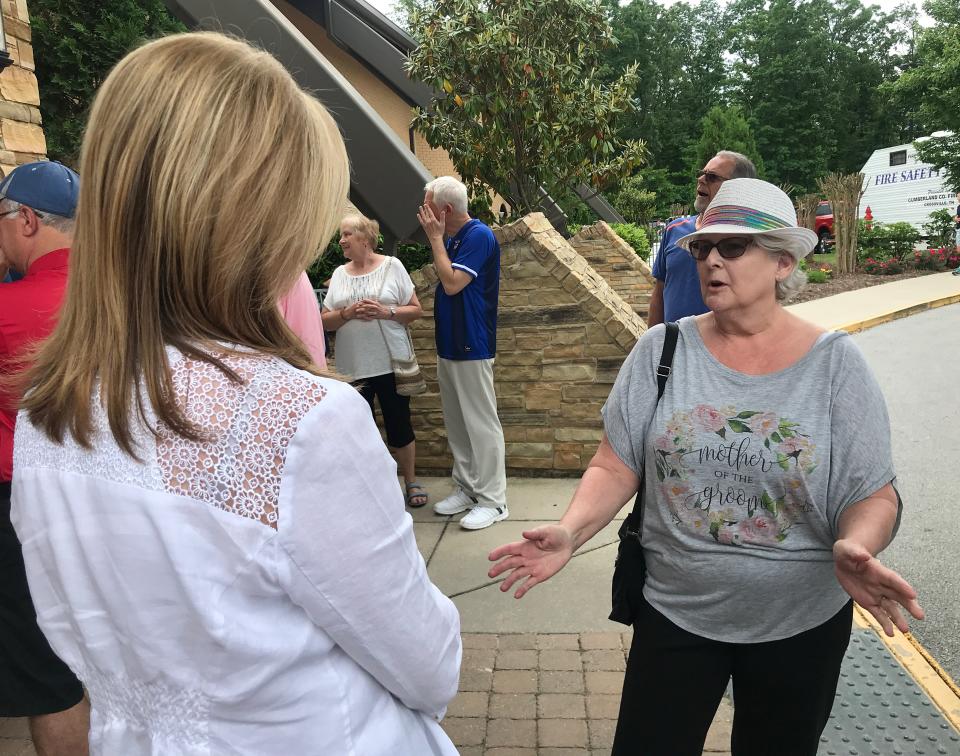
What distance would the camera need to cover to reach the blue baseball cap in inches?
87.4

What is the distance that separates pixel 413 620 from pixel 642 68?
56.3m

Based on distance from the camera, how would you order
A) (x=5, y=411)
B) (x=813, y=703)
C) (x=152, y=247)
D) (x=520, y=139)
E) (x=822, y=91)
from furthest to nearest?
(x=822, y=91), (x=520, y=139), (x=5, y=411), (x=813, y=703), (x=152, y=247)

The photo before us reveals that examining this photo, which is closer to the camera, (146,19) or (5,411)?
(5,411)

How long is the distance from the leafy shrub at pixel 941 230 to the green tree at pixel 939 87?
0.91 metres

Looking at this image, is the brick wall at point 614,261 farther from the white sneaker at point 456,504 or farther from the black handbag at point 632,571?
the black handbag at point 632,571

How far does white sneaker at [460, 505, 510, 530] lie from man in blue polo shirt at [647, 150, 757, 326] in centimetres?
176

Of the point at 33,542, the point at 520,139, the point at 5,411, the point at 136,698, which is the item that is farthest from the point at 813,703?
the point at 520,139

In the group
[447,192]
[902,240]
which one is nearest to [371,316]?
[447,192]

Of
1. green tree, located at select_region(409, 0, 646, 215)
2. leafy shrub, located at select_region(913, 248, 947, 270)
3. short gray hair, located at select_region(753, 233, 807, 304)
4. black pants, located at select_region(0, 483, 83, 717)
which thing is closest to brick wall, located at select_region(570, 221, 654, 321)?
green tree, located at select_region(409, 0, 646, 215)

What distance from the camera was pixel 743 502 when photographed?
199cm

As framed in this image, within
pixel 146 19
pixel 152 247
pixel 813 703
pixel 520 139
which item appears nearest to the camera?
pixel 152 247

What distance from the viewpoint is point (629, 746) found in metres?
2.10

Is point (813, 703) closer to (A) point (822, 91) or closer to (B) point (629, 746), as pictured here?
(B) point (629, 746)

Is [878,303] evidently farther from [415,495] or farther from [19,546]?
[19,546]
